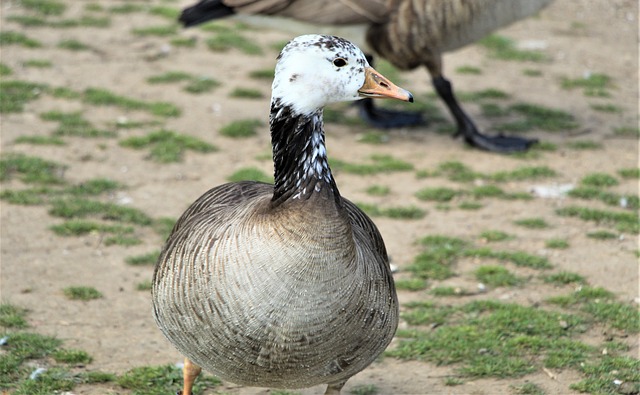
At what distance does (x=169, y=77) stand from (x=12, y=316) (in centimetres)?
482

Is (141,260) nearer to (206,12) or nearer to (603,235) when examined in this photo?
(206,12)

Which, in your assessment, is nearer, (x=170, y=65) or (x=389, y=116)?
(x=389, y=116)

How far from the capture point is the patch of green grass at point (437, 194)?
301 inches

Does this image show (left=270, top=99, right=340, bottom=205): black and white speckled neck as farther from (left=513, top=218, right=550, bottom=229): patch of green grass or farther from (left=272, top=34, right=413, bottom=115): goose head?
(left=513, top=218, right=550, bottom=229): patch of green grass

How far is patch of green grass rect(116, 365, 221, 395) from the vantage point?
16.0 ft

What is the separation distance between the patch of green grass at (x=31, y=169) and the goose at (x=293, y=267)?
12.4ft

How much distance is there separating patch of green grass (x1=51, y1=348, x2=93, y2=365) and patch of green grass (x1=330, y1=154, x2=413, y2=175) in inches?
137

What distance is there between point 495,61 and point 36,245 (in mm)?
6380

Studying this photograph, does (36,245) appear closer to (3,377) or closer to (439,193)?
(3,377)

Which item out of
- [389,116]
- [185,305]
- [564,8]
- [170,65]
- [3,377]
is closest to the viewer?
[185,305]

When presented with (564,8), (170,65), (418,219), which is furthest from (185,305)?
(564,8)

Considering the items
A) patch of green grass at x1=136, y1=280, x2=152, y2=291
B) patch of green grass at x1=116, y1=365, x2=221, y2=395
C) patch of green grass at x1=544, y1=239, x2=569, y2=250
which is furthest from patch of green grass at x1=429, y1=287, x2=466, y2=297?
patch of green grass at x1=136, y1=280, x2=152, y2=291

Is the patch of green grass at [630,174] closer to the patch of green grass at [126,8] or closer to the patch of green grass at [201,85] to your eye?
the patch of green grass at [201,85]

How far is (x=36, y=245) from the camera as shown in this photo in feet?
21.1
